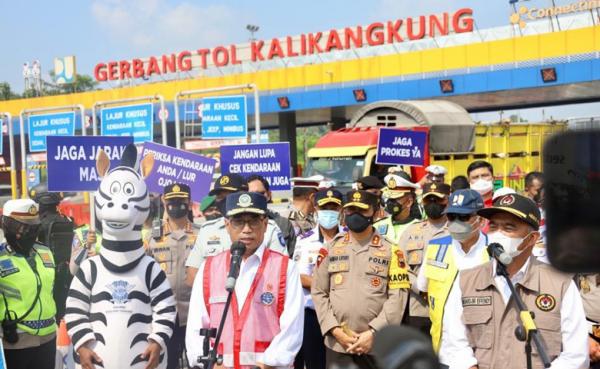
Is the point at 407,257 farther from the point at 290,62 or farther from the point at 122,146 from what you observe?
the point at 290,62

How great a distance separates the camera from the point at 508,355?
434 centimetres

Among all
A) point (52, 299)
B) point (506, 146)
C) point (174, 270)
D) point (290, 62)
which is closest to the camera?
Result: point (52, 299)

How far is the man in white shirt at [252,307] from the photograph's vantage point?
5066mm

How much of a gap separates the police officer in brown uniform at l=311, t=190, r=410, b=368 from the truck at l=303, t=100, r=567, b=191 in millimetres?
11962

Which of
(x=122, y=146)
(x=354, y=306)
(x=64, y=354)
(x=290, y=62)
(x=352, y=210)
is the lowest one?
(x=64, y=354)

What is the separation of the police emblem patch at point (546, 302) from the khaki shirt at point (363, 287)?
6.30 ft

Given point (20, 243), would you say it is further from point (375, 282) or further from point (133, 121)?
point (133, 121)

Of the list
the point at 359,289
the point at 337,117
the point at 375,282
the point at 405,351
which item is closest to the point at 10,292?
the point at 359,289

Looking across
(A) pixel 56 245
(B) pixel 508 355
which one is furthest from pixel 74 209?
(B) pixel 508 355

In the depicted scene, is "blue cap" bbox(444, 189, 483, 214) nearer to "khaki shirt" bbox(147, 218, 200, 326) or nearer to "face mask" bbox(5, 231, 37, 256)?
"khaki shirt" bbox(147, 218, 200, 326)

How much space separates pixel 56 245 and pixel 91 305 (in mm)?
3496

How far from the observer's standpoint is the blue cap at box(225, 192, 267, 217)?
5.26m

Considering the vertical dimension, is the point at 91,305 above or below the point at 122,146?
below

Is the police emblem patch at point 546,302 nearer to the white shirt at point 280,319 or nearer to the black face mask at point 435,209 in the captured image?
the white shirt at point 280,319
